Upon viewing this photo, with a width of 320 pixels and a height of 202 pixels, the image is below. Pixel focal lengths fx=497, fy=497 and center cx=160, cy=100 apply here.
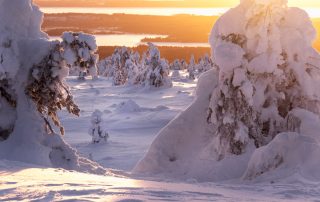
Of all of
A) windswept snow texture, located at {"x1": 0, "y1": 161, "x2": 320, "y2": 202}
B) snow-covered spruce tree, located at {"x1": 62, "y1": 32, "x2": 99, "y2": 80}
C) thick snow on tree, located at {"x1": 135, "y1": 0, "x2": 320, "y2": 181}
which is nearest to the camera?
windswept snow texture, located at {"x1": 0, "y1": 161, "x2": 320, "y2": 202}

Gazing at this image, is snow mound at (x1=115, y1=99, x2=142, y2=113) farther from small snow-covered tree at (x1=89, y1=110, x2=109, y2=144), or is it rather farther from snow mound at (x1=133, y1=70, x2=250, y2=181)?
snow mound at (x1=133, y1=70, x2=250, y2=181)

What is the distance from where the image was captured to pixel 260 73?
12.4 meters

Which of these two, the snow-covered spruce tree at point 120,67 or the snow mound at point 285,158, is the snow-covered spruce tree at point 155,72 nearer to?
the snow-covered spruce tree at point 120,67

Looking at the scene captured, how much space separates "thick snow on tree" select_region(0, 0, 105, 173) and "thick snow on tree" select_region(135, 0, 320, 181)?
11.8 ft

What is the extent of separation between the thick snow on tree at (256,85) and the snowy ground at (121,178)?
1.48m

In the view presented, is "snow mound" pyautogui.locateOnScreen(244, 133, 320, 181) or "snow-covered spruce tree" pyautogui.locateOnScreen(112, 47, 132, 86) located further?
"snow-covered spruce tree" pyautogui.locateOnScreen(112, 47, 132, 86)

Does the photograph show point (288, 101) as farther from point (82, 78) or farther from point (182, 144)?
point (82, 78)

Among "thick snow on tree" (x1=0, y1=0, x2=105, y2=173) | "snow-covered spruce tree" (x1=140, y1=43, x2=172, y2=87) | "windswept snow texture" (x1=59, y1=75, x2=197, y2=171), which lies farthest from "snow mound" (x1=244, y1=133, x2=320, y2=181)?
"snow-covered spruce tree" (x1=140, y1=43, x2=172, y2=87)

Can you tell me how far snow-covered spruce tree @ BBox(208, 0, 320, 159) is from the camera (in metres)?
12.2

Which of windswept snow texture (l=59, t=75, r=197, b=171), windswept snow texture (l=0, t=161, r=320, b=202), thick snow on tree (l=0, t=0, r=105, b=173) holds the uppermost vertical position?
thick snow on tree (l=0, t=0, r=105, b=173)

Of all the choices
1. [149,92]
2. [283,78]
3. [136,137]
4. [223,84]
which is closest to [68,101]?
[223,84]

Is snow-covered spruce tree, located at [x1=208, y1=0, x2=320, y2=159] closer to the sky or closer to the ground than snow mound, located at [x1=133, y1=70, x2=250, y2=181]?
closer to the sky

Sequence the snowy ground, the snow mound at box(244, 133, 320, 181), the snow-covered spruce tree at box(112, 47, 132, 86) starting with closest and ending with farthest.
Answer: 1. the snowy ground
2. the snow mound at box(244, 133, 320, 181)
3. the snow-covered spruce tree at box(112, 47, 132, 86)

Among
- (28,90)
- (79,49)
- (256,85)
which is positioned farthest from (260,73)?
(28,90)
